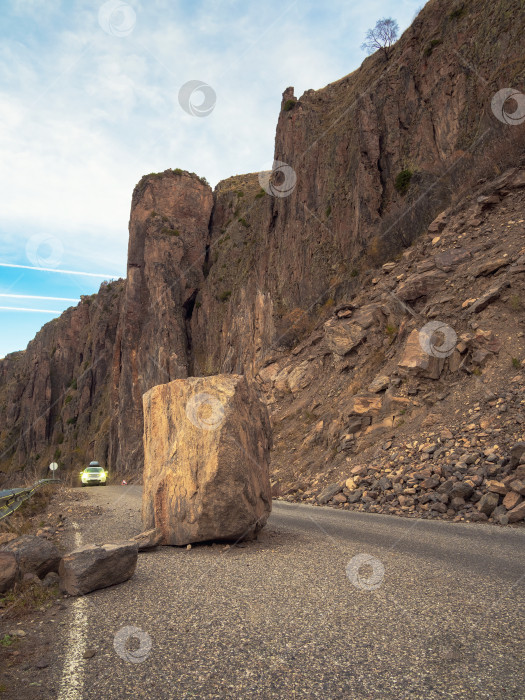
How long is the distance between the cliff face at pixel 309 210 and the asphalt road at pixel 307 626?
21678 mm

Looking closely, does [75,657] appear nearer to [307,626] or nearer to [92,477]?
[307,626]

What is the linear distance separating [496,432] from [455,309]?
702cm

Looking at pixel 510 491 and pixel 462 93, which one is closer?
pixel 510 491

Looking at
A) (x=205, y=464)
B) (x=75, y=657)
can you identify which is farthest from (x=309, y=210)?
(x=75, y=657)

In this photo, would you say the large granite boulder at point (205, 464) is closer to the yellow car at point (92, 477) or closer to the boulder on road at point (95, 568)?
the boulder on road at point (95, 568)

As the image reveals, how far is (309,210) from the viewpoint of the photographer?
3709cm

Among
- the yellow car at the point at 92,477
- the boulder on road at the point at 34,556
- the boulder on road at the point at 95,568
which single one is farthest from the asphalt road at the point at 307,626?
the yellow car at the point at 92,477

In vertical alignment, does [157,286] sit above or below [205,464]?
above

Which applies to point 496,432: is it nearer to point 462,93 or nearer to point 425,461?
point 425,461

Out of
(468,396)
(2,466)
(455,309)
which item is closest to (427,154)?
(455,309)

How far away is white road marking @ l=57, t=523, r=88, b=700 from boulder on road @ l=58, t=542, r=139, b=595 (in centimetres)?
31

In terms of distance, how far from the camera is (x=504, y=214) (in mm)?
19797

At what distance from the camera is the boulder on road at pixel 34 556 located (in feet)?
19.2

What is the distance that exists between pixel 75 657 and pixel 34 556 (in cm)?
261
